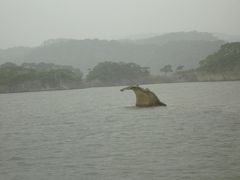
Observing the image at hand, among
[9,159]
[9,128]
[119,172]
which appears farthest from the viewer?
[9,128]

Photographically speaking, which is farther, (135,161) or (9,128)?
(9,128)

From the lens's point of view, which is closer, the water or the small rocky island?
the water

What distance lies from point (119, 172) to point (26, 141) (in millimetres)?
15013

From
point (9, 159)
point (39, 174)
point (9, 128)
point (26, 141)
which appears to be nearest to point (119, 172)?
point (39, 174)

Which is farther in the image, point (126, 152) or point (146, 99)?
point (146, 99)

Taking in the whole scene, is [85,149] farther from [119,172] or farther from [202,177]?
[202,177]

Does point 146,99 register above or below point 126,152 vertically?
above

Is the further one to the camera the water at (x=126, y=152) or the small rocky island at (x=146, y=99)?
the small rocky island at (x=146, y=99)

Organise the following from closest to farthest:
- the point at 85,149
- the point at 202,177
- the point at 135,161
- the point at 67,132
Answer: the point at 202,177 → the point at 135,161 → the point at 85,149 → the point at 67,132

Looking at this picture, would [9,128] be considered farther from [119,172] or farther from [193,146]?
[119,172]

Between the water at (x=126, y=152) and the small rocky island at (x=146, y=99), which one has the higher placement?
the small rocky island at (x=146, y=99)

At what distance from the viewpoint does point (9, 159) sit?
29.7 m

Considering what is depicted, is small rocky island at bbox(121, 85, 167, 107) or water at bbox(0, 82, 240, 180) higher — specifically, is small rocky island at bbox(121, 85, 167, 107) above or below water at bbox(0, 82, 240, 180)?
A: above

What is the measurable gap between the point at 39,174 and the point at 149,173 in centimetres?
518
